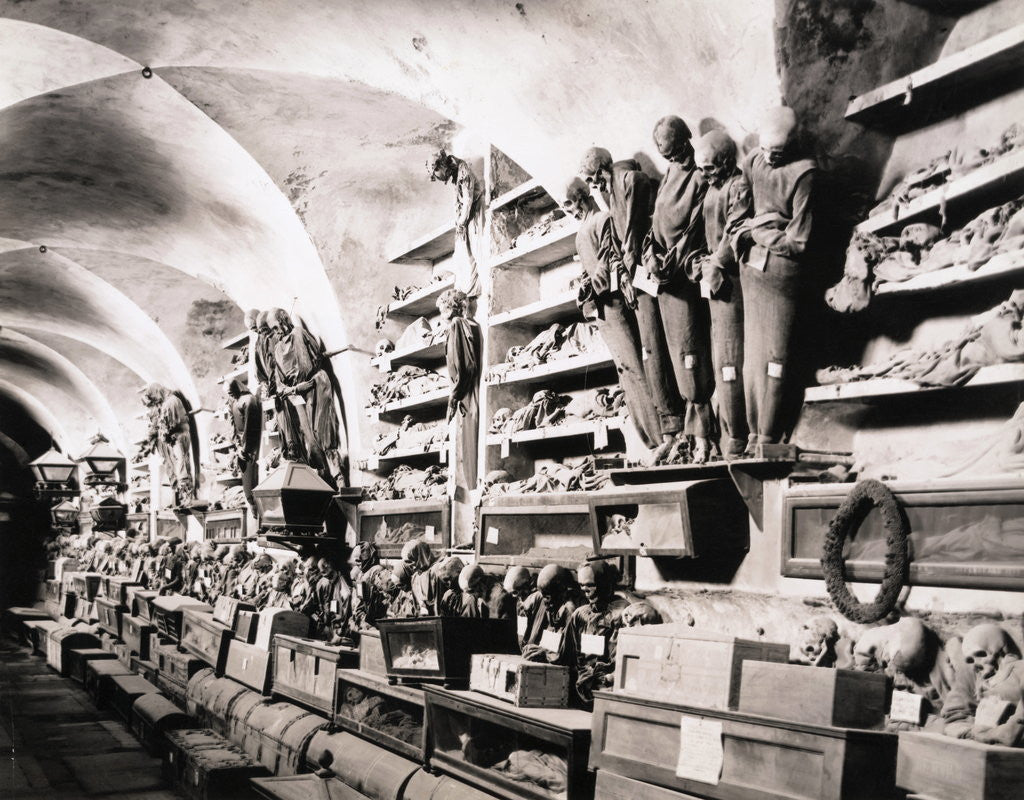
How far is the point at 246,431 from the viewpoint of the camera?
1191 cm

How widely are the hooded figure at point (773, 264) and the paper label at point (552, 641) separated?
152cm

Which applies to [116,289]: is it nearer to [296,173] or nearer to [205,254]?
[205,254]

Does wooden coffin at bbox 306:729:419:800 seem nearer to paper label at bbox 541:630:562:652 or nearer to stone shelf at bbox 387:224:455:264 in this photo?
paper label at bbox 541:630:562:652

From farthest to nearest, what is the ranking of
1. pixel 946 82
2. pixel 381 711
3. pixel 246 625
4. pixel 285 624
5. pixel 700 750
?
pixel 246 625, pixel 285 624, pixel 381 711, pixel 946 82, pixel 700 750

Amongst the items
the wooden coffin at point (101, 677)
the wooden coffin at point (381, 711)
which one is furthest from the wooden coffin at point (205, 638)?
the wooden coffin at point (381, 711)

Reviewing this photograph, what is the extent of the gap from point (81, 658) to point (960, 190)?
1315 centimetres

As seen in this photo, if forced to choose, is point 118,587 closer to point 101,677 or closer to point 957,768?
point 101,677

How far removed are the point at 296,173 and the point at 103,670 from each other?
6943mm

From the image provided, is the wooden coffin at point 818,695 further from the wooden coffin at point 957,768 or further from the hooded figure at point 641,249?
the hooded figure at point 641,249

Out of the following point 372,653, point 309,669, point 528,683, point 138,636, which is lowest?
point 138,636

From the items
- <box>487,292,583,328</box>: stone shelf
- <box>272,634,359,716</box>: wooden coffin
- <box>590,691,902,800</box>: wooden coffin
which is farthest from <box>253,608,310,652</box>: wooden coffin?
<box>590,691,902,800</box>: wooden coffin

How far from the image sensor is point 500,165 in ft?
25.1

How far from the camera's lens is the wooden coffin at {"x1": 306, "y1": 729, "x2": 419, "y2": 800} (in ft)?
19.7

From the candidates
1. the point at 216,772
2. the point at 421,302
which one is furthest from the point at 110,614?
the point at 421,302
